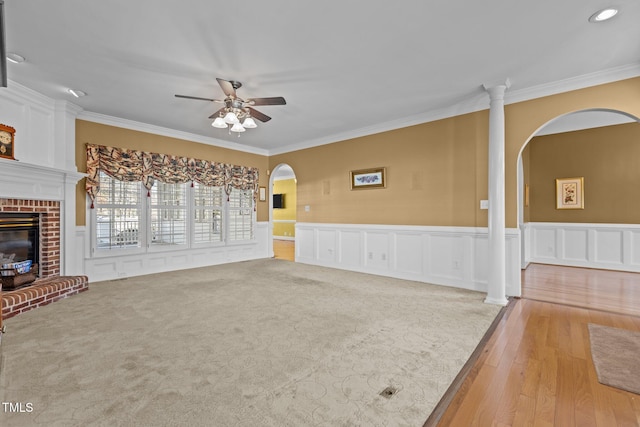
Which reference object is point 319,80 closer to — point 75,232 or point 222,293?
point 222,293

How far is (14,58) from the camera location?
320 centimetres

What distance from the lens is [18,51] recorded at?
307cm

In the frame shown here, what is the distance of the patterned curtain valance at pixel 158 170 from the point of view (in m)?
4.91

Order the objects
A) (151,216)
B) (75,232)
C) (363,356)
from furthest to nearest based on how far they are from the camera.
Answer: (151,216)
(75,232)
(363,356)

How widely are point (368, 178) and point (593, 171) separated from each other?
4805 millimetres

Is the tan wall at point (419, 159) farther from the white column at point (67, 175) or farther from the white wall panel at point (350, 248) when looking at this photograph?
the white wall panel at point (350, 248)

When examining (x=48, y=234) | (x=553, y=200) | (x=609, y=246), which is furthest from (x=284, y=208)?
(x=609, y=246)

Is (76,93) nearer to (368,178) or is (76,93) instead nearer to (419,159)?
(368,178)

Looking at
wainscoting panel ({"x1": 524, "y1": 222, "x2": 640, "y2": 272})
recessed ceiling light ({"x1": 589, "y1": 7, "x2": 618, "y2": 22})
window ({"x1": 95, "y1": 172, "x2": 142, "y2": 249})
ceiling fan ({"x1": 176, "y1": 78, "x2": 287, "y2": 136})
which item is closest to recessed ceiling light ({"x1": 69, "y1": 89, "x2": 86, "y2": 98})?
window ({"x1": 95, "y1": 172, "x2": 142, "y2": 249})

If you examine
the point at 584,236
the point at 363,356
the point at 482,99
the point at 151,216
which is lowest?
A: the point at 363,356

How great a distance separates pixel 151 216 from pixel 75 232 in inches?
46.0

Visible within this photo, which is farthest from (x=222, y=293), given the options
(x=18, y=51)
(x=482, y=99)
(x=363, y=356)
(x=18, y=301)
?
(x=482, y=99)

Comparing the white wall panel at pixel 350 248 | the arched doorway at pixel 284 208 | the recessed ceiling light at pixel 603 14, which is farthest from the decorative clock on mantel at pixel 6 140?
the arched doorway at pixel 284 208

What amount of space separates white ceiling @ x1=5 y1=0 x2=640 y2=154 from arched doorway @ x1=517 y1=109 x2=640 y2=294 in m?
3.02
